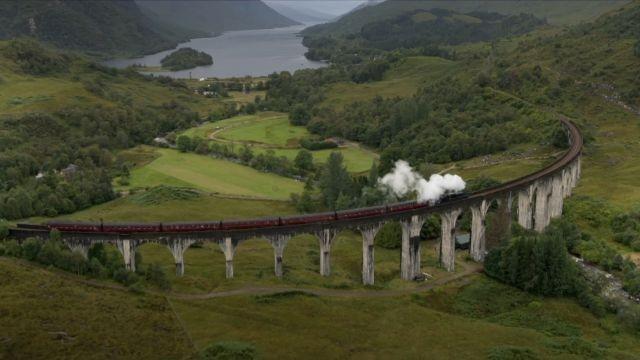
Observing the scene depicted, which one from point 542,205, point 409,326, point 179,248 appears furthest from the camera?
point 542,205

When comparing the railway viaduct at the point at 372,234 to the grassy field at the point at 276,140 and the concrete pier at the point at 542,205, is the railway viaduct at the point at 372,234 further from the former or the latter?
the grassy field at the point at 276,140

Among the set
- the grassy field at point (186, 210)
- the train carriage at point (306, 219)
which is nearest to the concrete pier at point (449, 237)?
the train carriage at point (306, 219)

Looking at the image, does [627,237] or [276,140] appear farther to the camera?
[276,140]

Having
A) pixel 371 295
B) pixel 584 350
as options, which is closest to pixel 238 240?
pixel 371 295

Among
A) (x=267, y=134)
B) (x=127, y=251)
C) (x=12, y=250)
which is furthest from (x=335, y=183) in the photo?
(x=267, y=134)

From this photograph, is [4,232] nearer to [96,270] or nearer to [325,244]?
[96,270]

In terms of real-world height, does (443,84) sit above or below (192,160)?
above

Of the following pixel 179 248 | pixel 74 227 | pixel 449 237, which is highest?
pixel 74 227

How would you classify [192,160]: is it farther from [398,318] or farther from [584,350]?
[584,350]
